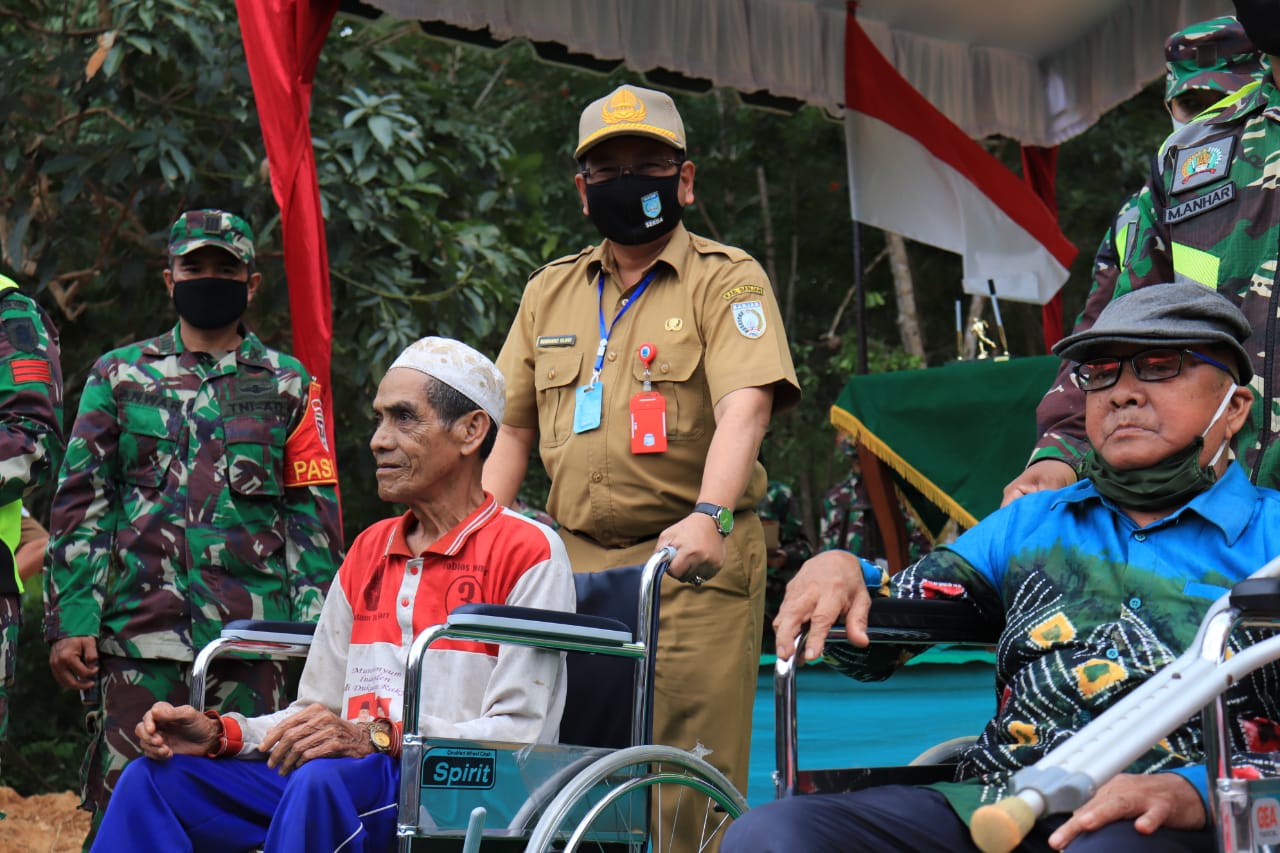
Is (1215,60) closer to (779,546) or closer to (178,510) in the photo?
(178,510)

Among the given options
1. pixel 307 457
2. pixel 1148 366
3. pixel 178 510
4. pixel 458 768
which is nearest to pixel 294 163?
pixel 307 457

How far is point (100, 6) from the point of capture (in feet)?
24.3

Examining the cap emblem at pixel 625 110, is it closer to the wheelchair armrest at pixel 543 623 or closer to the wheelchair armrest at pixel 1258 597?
the wheelchair armrest at pixel 543 623

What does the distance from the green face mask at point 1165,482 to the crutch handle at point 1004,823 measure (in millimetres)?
994

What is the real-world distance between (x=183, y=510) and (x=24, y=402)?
689 mm

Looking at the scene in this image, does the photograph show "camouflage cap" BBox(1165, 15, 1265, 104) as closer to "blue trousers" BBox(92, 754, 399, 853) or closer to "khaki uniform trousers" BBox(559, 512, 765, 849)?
"khaki uniform trousers" BBox(559, 512, 765, 849)

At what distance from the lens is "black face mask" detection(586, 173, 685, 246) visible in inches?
135

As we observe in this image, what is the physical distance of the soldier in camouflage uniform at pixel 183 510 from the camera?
405cm

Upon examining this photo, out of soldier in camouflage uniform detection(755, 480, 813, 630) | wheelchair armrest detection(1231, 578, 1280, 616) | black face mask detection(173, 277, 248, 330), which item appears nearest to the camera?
wheelchair armrest detection(1231, 578, 1280, 616)

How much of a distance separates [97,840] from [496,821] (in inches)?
26.9

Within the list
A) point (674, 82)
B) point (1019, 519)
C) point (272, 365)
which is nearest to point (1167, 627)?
point (1019, 519)

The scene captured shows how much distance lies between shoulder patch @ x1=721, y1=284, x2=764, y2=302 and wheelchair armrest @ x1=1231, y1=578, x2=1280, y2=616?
1751 mm

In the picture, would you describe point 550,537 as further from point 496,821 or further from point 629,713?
point 496,821

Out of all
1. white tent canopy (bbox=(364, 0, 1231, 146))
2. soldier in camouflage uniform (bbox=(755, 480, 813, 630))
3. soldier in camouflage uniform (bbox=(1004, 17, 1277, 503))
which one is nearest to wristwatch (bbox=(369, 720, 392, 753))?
soldier in camouflage uniform (bbox=(1004, 17, 1277, 503))
